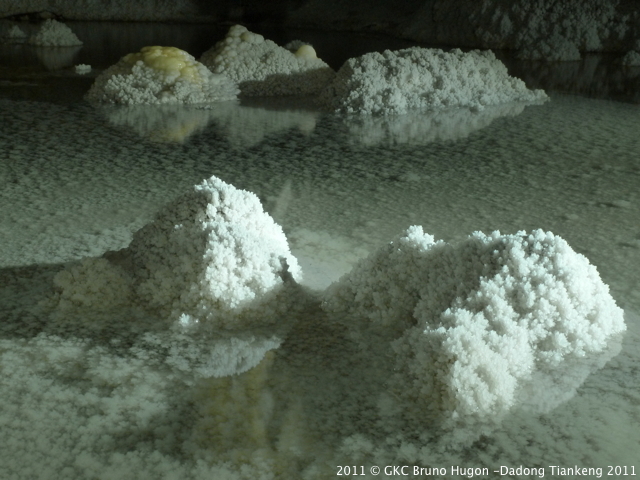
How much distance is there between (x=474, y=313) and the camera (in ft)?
3.32

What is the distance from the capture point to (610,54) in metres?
5.05

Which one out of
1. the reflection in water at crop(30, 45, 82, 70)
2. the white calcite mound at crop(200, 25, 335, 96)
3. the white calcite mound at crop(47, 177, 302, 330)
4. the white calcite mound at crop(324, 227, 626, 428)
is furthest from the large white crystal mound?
the reflection in water at crop(30, 45, 82, 70)

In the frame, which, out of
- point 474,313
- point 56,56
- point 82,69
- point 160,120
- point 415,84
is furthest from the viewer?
point 56,56

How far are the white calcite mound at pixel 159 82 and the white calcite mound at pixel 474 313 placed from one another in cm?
186

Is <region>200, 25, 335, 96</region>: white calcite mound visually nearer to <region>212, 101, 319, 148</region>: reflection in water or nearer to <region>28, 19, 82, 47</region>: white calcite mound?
<region>212, 101, 319, 148</region>: reflection in water

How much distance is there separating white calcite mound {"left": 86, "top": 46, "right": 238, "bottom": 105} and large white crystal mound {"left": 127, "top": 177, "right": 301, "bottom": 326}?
5.50ft

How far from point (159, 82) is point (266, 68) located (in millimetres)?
505

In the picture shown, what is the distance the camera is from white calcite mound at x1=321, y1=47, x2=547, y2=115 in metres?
2.76

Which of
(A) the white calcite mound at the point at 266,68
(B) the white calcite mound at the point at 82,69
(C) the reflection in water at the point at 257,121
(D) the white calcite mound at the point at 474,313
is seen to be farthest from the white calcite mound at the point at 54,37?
(D) the white calcite mound at the point at 474,313

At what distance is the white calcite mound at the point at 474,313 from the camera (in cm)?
91

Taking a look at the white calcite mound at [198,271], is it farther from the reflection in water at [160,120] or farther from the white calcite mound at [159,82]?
the white calcite mound at [159,82]

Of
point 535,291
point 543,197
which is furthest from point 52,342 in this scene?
point 543,197

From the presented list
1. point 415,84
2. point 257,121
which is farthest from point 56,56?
point 415,84

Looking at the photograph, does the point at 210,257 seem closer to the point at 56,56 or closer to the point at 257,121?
the point at 257,121
